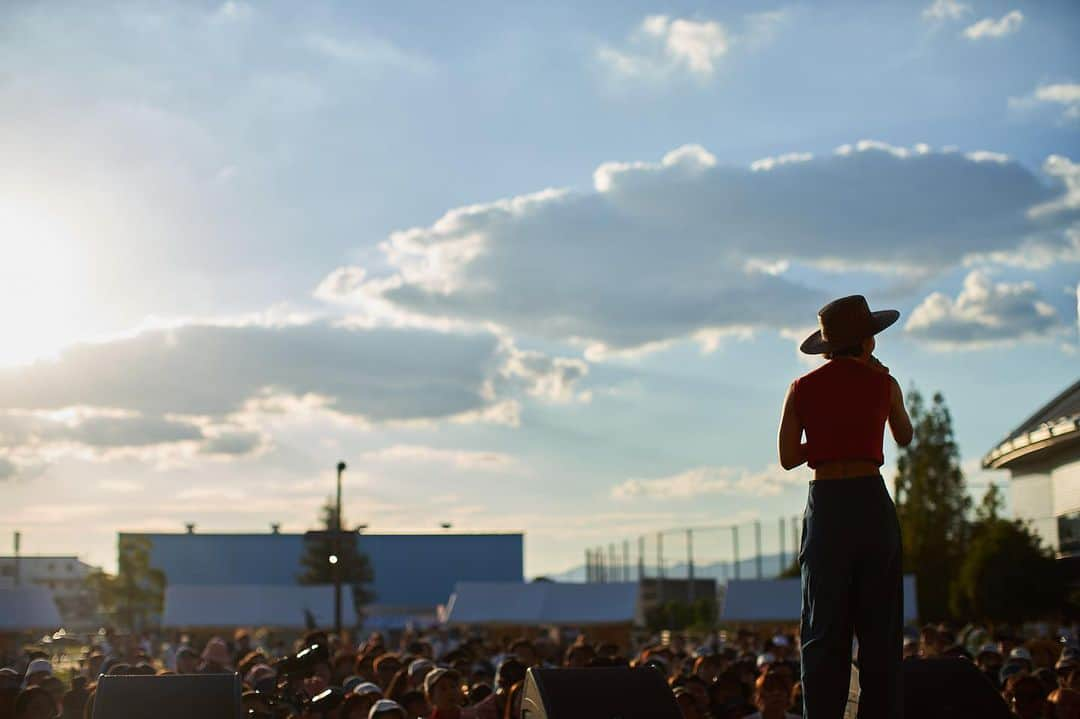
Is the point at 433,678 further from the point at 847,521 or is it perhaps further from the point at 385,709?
the point at 847,521

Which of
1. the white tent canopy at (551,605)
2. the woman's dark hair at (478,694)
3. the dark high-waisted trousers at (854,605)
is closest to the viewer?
the dark high-waisted trousers at (854,605)

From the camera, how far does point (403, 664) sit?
15.1m

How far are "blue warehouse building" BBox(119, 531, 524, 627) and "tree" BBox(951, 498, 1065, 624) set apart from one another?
5712 cm

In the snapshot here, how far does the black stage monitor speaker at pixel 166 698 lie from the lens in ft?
20.0

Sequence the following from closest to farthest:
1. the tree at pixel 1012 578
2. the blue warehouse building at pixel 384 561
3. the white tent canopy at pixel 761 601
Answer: the white tent canopy at pixel 761 601
the tree at pixel 1012 578
the blue warehouse building at pixel 384 561

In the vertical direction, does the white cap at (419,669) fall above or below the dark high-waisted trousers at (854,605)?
below

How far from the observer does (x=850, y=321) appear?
5.49 meters

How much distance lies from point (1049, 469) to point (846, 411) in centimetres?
4445

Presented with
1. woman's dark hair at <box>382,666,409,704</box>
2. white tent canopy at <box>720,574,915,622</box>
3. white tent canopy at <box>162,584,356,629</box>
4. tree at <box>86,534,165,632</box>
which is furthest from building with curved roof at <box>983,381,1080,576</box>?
tree at <box>86,534,165,632</box>

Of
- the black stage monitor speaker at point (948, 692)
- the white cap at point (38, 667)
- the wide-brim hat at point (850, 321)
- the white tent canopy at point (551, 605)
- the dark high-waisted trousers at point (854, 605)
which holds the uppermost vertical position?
the wide-brim hat at point (850, 321)

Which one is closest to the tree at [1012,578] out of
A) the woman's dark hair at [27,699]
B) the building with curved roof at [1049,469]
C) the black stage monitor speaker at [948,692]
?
the building with curved roof at [1049,469]

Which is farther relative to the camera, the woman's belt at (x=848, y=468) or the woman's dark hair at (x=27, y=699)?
the woman's dark hair at (x=27, y=699)

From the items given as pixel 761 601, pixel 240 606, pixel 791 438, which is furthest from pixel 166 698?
pixel 240 606

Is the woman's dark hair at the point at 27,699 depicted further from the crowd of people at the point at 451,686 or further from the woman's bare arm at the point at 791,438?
the woman's bare arm at the point at 791,438
